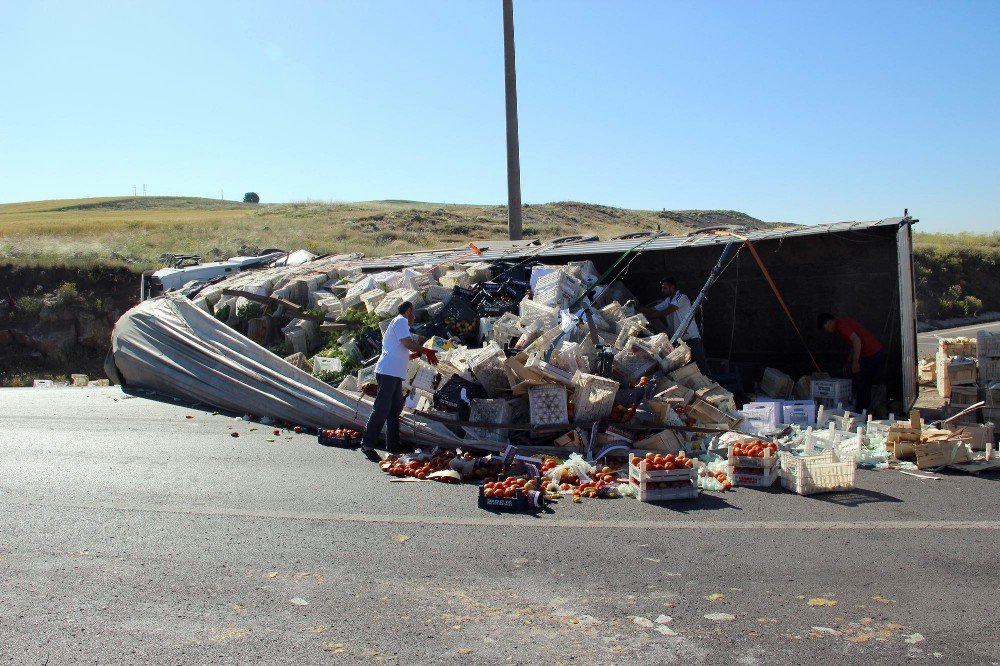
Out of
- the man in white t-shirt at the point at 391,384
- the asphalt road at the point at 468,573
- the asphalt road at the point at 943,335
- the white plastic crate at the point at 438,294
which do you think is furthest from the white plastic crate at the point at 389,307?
the asphalt road at the point at 943,335

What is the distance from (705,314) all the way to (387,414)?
691 cm

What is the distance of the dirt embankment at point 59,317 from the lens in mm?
25453

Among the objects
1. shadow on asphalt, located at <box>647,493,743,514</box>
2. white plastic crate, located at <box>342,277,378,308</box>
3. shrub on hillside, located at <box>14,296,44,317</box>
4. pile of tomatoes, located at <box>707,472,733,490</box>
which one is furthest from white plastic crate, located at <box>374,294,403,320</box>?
shrub on hillside, located at <box>14,296,44,317</box>

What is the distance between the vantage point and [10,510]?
696 cm

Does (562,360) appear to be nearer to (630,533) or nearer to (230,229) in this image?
(630,533)

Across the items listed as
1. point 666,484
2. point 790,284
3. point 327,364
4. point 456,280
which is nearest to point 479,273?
point 456,280

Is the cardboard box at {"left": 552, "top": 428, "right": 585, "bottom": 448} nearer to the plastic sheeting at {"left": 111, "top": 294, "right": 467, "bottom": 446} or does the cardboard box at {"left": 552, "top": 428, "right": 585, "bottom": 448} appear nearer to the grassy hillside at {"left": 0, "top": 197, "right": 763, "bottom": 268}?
the plastic sheeting at {"left": 111, "top": 294, "right": 467, "bottom": 446}

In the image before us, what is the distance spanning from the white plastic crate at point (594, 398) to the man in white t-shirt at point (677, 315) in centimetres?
329

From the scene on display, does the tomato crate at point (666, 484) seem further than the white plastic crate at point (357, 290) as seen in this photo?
No

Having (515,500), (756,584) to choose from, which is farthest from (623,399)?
(756,584)

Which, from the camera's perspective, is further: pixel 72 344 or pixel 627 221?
pixel 627 221

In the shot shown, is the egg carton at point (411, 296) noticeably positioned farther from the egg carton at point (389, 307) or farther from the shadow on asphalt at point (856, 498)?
the shadow on asphalt at point (856, 498)

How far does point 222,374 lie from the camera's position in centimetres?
1199

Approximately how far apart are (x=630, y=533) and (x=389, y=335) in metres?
4.05
